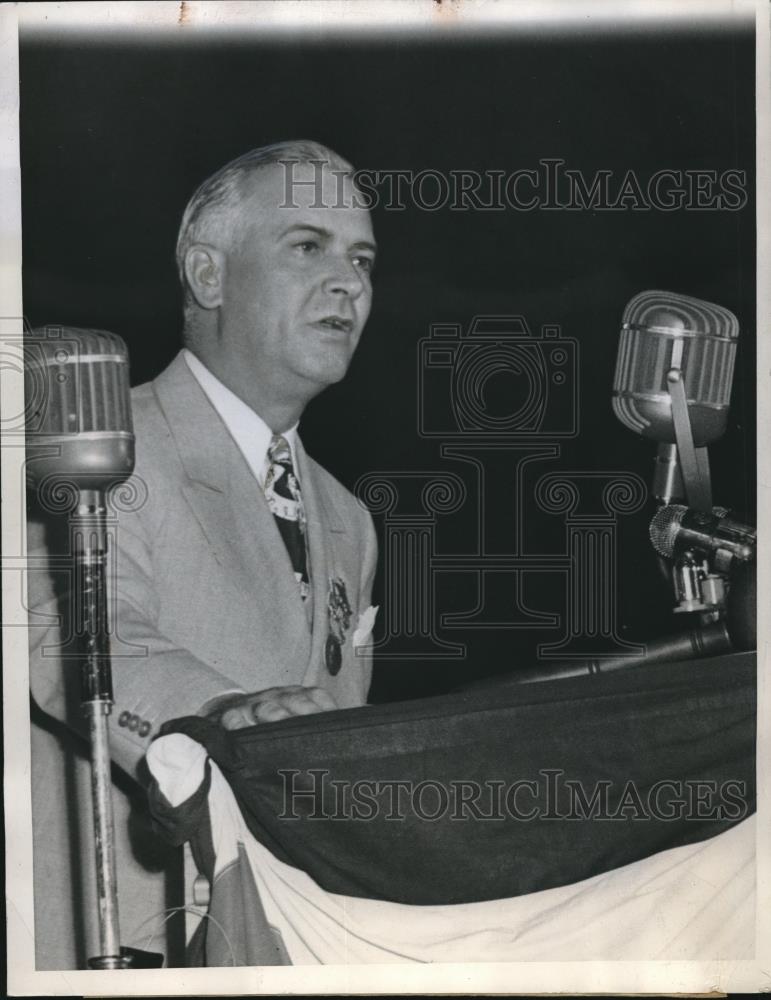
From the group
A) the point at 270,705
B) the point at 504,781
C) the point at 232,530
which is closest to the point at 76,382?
the point at 232,530

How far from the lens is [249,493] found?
3.17 m

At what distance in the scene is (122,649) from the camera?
3.08 m

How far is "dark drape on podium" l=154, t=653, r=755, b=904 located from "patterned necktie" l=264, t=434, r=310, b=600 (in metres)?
0.37

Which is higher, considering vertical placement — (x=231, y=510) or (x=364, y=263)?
(x=364, y=263)

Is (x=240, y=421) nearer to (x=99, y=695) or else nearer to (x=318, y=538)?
(x=318, y=538)

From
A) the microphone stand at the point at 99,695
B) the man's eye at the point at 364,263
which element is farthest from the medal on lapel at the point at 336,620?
the man's eye at the point at 364,263

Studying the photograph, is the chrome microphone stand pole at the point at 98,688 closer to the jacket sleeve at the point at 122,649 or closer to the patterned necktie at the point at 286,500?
the jacket sleeve at the point at 122,649

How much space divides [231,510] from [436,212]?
819mm

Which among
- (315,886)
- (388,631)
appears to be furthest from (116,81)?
(315,886)

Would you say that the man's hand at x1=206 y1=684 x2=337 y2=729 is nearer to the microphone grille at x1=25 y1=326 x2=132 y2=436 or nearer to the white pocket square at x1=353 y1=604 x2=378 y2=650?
the white pocket square at x1=353 y1=604 x2=378 y2=650

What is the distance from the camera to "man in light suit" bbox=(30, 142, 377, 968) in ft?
10.1

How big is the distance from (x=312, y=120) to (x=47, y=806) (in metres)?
1.65

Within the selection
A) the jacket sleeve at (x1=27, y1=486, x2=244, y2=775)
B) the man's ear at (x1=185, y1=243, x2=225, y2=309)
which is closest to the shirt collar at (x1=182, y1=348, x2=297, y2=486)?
the man's ear at (x1=185, y1=243, x2=225, y2=309)

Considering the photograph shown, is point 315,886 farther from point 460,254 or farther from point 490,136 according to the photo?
point 490,136
